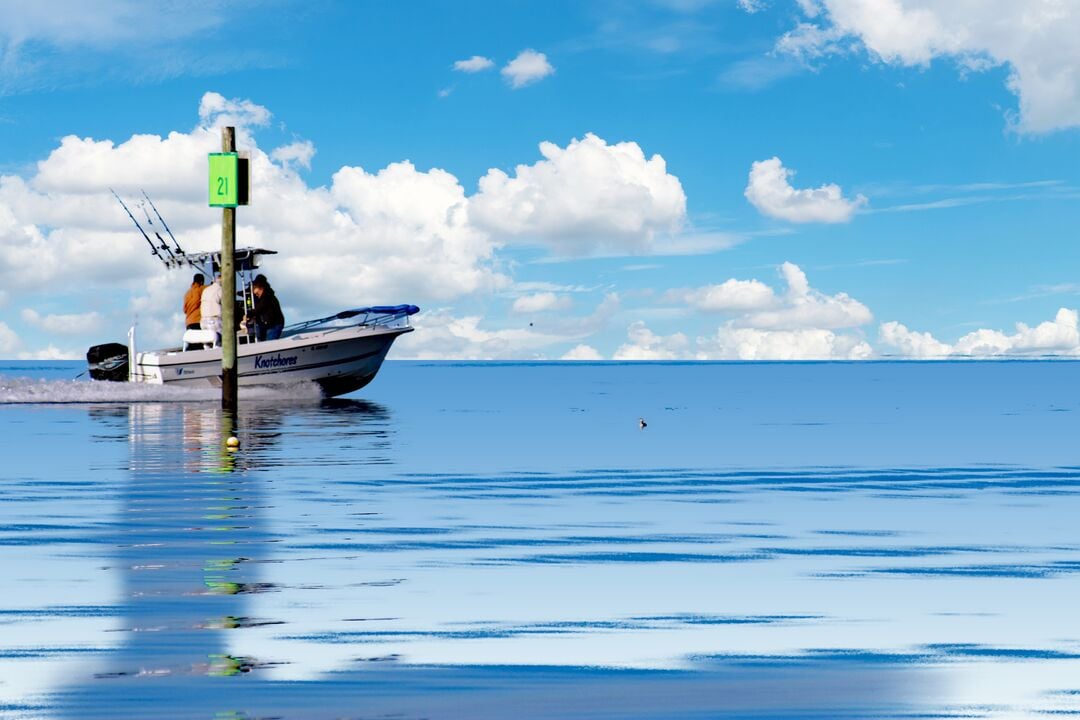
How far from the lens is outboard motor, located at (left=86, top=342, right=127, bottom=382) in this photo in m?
43.8

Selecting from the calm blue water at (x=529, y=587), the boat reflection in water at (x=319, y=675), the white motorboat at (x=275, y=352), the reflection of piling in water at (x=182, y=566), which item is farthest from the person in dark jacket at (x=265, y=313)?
the boat reflection in water at (x=319, y=675)

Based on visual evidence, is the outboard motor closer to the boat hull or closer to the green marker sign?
the boat hull

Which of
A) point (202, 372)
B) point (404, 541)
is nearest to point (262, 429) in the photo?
point (202, 372)

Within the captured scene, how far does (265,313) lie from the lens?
1567 inches

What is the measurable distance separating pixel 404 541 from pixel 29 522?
13.6 feet

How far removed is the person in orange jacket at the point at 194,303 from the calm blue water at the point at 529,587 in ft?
46.2

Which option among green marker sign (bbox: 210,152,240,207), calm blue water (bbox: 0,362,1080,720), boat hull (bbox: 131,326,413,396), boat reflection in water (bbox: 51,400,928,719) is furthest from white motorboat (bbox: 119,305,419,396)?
boat reflection in water (bbox: 51,400,928,719)

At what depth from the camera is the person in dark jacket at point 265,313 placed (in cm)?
3918

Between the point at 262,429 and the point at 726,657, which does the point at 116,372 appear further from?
the point at 726,657

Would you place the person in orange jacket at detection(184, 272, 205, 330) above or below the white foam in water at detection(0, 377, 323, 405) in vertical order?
above

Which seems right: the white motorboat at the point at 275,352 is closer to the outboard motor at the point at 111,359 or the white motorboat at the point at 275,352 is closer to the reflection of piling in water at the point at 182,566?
the outboard motor at the point at 111,359

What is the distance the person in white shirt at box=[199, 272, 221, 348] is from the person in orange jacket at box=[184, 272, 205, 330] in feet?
0.63

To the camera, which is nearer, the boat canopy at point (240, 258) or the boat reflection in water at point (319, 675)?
the boat reflection in water at point (319, 675)

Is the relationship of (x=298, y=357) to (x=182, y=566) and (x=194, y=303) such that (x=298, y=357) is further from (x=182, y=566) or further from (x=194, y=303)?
(x=182, y=566)
